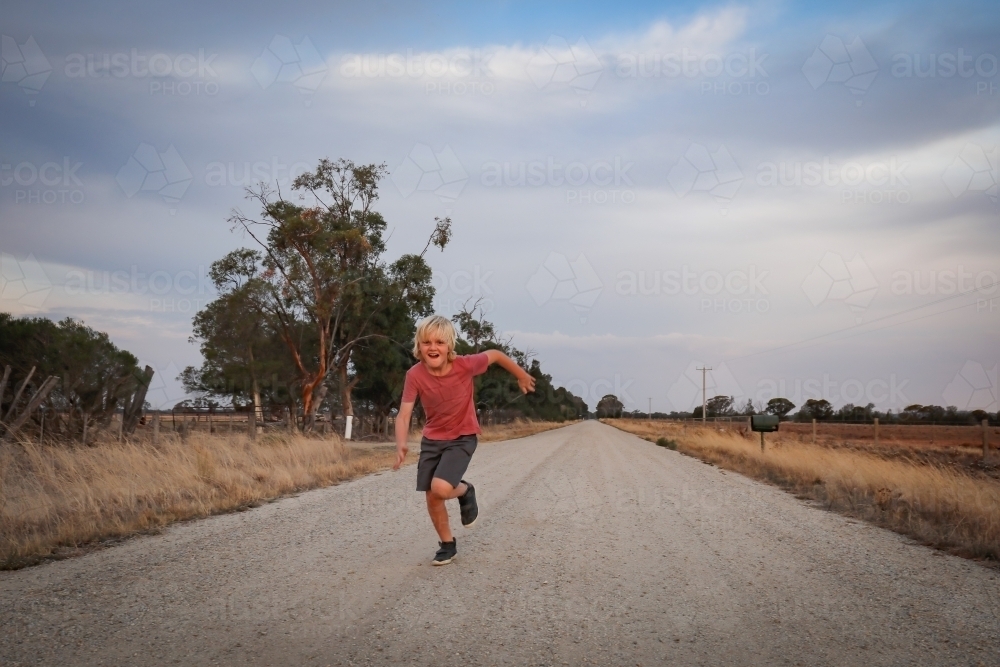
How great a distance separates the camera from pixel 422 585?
16.5ft

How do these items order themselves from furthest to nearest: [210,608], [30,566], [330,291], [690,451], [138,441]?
[330,291], [690,451], [138,441], [30,566], [210,608]

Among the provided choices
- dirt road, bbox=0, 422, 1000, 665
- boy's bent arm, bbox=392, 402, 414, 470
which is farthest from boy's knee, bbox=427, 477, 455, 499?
dirt road, bbox=0, 422, 1000, 665

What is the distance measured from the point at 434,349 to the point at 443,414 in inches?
22.9

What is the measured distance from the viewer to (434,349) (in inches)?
218

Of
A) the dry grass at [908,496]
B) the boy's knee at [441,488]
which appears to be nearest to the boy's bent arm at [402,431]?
the boy's knee at [441,488]

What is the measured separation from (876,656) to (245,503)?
788 centimetres

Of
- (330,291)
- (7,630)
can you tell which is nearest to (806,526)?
(7,630)

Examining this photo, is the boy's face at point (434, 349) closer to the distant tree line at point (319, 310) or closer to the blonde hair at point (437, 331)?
the blonde hair at point (437, 331)

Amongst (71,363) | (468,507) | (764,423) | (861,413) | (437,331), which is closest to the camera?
(437,331)

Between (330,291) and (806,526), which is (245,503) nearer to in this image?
(806,526)

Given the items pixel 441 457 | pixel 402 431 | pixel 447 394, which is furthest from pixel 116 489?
pixel 447 394

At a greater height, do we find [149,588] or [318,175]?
[318,175]

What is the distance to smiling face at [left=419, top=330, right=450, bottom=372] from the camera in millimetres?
5523

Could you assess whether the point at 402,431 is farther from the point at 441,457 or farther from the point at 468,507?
the point at 468,507
